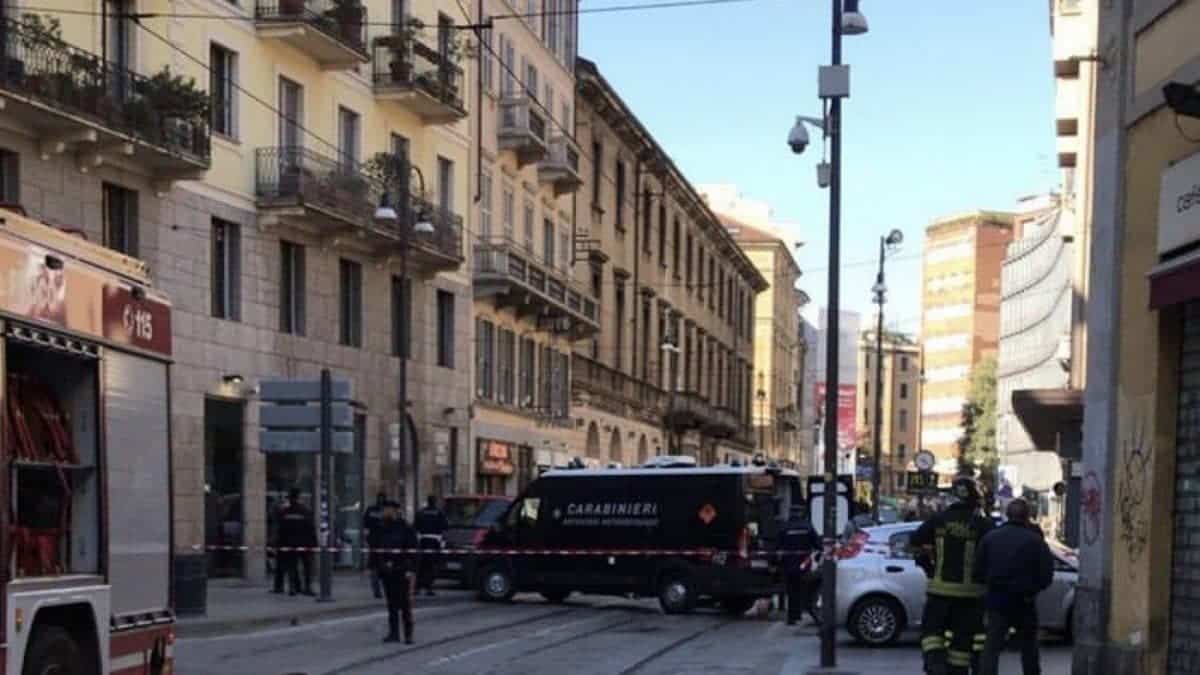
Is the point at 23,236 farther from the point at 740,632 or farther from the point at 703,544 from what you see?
the point at 703,544

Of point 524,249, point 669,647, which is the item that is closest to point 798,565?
point 669,647

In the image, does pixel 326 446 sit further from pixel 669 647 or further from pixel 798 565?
pixel 798 565

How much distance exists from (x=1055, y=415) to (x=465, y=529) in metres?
13.1

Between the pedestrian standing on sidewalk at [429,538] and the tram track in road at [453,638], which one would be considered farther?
the pedestrian standing on sidewalk at [429,538]

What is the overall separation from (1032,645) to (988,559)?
3.29 ft

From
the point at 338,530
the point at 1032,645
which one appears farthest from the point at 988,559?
the point at 338,530

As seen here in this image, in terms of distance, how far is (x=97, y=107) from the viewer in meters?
25.1

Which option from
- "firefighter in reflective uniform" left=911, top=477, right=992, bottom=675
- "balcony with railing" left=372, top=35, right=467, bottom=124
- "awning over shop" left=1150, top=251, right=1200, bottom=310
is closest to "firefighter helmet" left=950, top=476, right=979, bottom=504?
"firefighter in reflective uniform" left=911, top=477, right=992, bottom=675

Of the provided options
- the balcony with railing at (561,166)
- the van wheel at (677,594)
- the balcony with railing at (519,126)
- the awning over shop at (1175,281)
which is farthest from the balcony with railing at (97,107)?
Answer: the balcony with railing at (561,166)

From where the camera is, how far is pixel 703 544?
25.7 metres

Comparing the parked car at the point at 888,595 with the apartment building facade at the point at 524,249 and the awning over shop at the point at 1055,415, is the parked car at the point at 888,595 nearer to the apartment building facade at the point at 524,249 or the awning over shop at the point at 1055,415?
the awning over shop at the point at 1055,415

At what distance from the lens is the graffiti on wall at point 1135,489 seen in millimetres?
13328

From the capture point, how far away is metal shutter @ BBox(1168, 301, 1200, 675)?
12703 millimetres

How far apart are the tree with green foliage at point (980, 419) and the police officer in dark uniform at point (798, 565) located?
103647 mm
